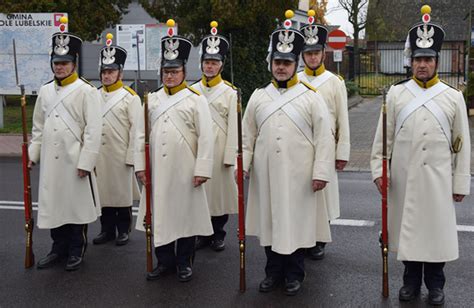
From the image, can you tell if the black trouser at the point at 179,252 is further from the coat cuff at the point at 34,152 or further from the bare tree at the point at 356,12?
the bare tree at the point at 356,12

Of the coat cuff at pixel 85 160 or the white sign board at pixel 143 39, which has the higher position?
the white sign board at pixel 143 39

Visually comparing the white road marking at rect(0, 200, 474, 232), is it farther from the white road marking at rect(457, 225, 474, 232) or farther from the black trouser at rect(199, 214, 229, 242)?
the black trouser at rect(199, 214, 229, 242)

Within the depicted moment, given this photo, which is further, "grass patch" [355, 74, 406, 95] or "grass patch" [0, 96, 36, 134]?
"grass patch" [355, 74, 406, 95]

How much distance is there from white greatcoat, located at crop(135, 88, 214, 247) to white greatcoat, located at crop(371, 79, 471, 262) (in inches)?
68.8

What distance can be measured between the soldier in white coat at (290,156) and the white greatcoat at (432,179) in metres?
0.69

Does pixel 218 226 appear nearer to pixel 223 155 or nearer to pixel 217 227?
pixel 217 227

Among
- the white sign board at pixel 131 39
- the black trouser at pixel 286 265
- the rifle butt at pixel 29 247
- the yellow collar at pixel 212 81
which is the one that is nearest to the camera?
the black trouser at pixel 286 265

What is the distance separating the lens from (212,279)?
20.5ft

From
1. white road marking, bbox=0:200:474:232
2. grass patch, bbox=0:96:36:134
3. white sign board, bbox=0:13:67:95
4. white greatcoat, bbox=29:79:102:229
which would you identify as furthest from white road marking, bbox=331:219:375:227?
grass patch, bbox=0:96:36:134

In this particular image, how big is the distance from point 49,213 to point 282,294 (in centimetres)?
234

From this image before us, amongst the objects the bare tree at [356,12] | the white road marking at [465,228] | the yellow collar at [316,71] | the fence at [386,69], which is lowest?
the white road marking at [465,228]

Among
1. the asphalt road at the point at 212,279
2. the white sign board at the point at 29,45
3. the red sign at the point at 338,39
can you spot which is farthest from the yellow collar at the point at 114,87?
the red sign at the point at 338,39

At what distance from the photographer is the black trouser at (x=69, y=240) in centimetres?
660

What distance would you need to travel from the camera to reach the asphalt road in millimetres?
5676
